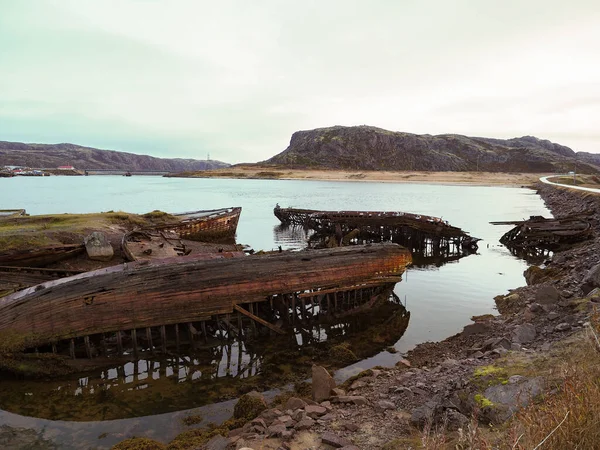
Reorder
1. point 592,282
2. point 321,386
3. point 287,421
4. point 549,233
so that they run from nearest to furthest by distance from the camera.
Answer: point 287,421, point 321,386, point 592,282, point 549,233

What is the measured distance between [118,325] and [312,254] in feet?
25.8

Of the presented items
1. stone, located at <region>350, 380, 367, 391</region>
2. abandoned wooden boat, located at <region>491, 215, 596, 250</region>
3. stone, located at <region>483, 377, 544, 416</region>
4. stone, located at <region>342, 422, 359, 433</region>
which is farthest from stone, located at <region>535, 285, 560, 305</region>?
abandoned wooden boat, located at <region>491, 215, 596, 250</region>

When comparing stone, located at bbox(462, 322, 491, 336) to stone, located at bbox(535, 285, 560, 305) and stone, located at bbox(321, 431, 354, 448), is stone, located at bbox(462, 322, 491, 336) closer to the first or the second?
stone, located at bbox(535, 285, 560, 305)

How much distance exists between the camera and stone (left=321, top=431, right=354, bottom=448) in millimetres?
6176

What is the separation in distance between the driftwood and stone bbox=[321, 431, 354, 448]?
8.03 m

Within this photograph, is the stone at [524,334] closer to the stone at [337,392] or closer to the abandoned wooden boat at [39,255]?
the stone at [337,392]

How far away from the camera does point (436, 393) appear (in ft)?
26.0

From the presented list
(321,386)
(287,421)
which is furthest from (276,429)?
(321,386)

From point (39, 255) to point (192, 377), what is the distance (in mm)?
14800

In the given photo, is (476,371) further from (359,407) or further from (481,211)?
(481,211)

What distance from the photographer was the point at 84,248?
22703 mm

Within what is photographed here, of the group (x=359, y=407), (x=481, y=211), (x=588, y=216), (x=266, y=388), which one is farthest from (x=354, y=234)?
(x=481, y=211)

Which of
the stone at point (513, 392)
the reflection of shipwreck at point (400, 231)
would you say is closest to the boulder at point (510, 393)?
the stone at point (513, 392)

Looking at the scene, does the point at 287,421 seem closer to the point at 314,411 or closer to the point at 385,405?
the point at 314,411
